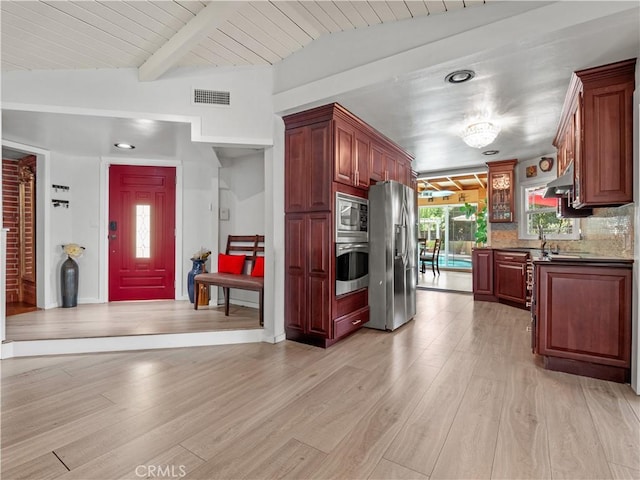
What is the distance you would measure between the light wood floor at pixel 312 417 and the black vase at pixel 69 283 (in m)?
1.74

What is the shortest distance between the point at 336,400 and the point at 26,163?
216 inches

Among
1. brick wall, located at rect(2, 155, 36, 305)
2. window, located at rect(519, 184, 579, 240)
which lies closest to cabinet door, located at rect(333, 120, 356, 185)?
window, located at rect(519, 184, 579, 240)

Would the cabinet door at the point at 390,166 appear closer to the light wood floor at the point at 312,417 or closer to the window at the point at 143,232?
the light wood floor at the point at 312,417

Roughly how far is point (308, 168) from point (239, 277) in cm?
170

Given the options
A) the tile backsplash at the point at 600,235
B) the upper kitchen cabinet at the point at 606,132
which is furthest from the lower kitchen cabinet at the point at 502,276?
the upper kitchen cabinet at the point at 606,132

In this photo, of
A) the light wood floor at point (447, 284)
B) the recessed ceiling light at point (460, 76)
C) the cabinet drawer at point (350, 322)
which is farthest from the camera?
the light wood floor at point (447, 284)

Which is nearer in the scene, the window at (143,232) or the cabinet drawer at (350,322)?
the cabinet drawer at (350,322)

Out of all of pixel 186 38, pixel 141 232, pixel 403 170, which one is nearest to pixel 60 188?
pixel 141 232

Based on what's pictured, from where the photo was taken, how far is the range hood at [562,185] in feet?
10.3

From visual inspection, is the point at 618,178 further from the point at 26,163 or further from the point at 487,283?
the point at 26,163

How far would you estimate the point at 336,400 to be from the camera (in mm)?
2135

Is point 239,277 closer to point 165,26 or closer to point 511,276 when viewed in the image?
point 165,26

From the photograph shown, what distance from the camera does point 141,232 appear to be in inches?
191

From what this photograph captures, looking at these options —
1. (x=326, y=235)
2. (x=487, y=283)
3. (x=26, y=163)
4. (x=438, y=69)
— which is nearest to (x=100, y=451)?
(x=326, y=235)
